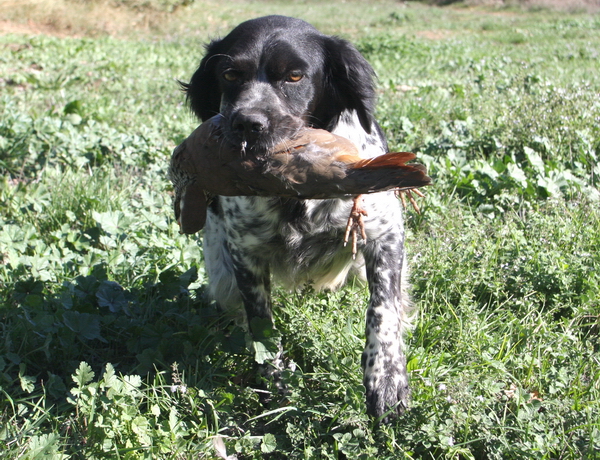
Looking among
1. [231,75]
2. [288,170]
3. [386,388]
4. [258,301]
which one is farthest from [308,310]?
[231,75]

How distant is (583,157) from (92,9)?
10.8 metres

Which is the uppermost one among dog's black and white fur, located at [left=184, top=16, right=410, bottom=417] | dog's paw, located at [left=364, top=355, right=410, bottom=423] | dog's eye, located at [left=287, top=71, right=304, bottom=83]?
dog's eye, located at [left=287, top=71, right=304, bottom=83]

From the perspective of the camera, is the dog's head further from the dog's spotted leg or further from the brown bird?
the dog's spotted leg

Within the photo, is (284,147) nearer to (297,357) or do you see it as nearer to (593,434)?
(297,357)

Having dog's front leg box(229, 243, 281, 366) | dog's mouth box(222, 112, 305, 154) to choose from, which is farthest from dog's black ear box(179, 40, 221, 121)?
dog's mouth box(222, 112, 305, 154)

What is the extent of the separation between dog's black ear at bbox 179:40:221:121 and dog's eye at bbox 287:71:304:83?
0.47 metres

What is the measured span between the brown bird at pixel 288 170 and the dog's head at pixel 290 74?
21 cm

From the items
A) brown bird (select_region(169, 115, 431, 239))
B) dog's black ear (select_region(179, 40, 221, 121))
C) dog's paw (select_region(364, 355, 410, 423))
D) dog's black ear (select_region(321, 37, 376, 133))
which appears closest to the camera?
brown bird (select_region(169, 115, 431, 239))

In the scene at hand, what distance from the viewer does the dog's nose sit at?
1.98 metres

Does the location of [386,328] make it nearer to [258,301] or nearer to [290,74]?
[258,301]

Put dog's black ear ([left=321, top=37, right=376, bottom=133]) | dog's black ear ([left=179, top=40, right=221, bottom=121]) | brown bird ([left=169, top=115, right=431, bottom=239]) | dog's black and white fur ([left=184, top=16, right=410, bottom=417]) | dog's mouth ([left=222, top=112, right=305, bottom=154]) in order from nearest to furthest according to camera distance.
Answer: brown bird ([left=169, top=115, right=431, bottom=239]) < dog's mouth ([left=222, top=112, right=305, bottom=154]) < dog's black and white fur ([left=184, top=16, right=410, bottom=417]) < dog's black ear ([left=321, top=37, right=376, bottom=133]) < dog's black ear ([left=179, top=40, right=221, bottom=121])

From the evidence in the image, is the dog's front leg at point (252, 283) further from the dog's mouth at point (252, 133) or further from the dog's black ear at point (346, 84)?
the dog's mouth at point (252, 133)

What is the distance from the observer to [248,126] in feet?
6.50

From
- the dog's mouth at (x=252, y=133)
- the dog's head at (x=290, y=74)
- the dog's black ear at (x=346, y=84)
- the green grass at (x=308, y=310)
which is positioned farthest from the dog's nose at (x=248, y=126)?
the green grass at (x=308, y=310)
